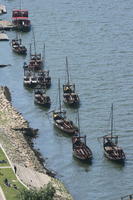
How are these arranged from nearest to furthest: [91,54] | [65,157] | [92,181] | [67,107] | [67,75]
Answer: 1. [92,181]
2. [65,157]
3. [67,107]
4. [67,75]
5. [91,54]

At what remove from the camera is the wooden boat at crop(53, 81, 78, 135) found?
432 ft

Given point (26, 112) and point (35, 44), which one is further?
point (35, 44)

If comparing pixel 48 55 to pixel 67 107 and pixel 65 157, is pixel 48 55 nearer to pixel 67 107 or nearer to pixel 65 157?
pixel 67 107

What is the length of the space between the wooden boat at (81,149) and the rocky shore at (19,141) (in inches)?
198

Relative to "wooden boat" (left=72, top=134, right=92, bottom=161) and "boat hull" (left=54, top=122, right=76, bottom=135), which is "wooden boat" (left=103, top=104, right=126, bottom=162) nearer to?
"wooden boat" (left=72, top=134, right=92, bottom=161)

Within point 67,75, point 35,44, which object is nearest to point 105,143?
point 67,75

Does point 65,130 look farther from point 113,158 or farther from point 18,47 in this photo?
point 18,47

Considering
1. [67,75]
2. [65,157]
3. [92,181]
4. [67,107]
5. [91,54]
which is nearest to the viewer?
[92,181]

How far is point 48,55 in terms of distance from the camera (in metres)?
175

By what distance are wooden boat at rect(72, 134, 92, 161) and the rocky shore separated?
5.02m

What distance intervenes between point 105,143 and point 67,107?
20.9 m

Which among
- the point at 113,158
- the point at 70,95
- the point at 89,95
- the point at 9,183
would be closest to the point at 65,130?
the point at 113,158

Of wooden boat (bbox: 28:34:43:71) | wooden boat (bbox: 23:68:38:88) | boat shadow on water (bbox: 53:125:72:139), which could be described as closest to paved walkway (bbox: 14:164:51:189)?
boat shadow on water (bbox: 53:125:72:139)

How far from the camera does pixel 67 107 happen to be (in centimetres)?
14425
